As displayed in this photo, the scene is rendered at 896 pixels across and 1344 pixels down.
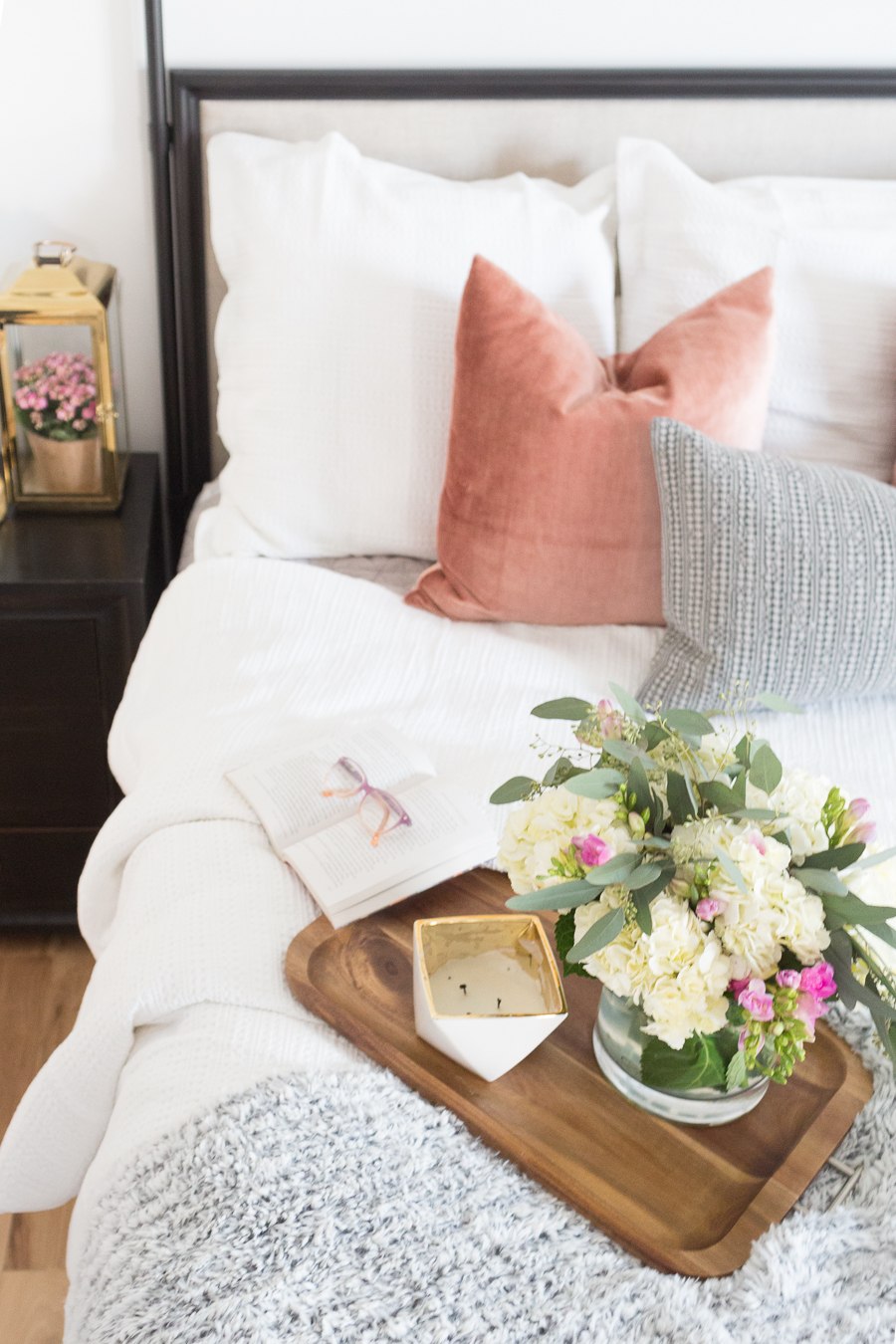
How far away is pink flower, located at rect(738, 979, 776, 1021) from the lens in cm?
64

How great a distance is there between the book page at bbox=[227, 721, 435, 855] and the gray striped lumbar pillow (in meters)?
0.36

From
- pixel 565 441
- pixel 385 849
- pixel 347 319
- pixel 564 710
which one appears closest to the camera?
pixel 564 710

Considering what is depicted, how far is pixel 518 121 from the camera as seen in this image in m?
1.66

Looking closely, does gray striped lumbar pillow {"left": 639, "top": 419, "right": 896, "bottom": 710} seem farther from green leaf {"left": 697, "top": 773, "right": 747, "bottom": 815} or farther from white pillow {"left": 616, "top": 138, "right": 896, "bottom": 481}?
green leaf {"left": 697, "top": 773, "right": 747, "bottom": 815}

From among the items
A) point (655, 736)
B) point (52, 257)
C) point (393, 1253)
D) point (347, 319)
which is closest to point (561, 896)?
point (655, 736)

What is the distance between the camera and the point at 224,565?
1461mm

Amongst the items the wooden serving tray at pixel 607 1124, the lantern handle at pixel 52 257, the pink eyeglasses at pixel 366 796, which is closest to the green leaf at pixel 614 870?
the wooden serving tray at pixel 607 1124

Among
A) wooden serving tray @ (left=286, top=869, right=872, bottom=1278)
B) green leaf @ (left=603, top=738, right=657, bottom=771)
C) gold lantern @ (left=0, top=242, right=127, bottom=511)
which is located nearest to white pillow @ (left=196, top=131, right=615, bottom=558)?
gold lantern @ (left=0, top=242, right=127, bottom=511)

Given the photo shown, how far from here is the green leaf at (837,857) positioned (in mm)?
659

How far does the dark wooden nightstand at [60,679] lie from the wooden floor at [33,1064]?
0.06 m

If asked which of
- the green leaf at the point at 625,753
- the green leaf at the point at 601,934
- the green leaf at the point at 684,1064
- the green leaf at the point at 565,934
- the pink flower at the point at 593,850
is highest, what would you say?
the green leaf at the point at 625,753

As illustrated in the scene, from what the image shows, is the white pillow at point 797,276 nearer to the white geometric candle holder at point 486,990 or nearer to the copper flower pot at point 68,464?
the copper flower pot at point 68,464

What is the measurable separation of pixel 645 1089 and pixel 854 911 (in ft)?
0.75

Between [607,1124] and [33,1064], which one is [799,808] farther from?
[33,1064]
